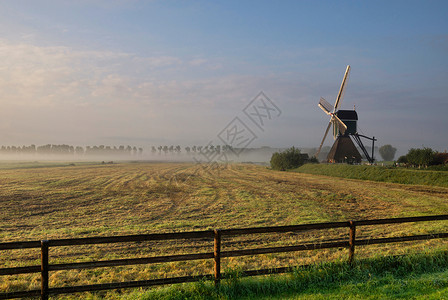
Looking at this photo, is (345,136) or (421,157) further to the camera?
(345,136)

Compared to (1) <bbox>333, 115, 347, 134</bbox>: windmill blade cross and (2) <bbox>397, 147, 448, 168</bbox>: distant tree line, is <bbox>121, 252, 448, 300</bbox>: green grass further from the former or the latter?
(1) <bbox>333, 115, 347, 134</bbox>: windmill blade cross

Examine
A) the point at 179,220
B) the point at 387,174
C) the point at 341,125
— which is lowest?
the point at 179,220

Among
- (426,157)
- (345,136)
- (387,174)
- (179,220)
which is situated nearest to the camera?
(179,220)

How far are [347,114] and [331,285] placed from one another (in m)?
73.2

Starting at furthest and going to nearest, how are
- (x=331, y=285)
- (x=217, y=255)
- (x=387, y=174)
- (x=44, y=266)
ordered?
(x=387, y=174) < (x=331, y=285) < (x=217, y=255) < (x=44, y=266)

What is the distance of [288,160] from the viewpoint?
84.9m

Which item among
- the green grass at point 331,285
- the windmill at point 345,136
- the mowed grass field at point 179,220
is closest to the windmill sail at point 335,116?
the windmill at point 345,136

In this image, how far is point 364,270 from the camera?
28.5 feet

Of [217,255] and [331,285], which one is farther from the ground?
[217,255]

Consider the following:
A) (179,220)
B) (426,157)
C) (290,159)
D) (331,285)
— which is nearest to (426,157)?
(426,157)

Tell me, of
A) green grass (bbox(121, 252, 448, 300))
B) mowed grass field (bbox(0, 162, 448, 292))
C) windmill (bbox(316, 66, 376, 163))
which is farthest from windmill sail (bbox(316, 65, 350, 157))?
green grass (bbox(121, 252, 448, 300))

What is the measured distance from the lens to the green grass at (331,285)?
7359 millimetres

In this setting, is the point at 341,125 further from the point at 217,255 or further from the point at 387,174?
the point at 217,255

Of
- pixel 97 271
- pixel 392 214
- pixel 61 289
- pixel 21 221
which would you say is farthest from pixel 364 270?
pixel 21 221
